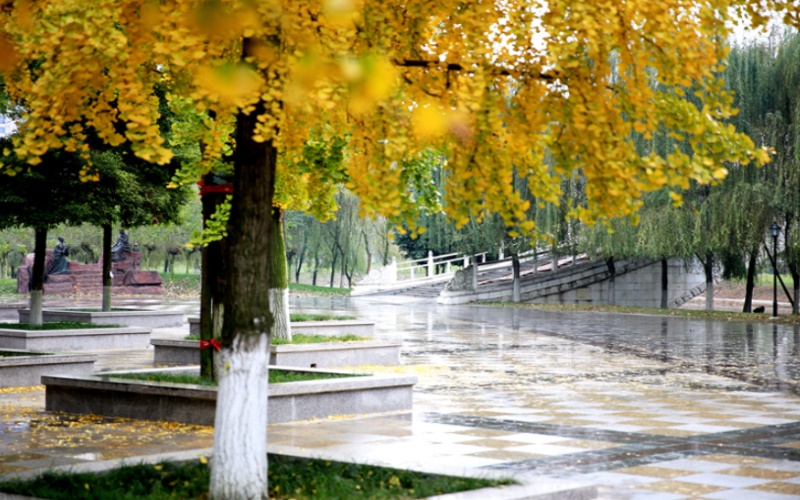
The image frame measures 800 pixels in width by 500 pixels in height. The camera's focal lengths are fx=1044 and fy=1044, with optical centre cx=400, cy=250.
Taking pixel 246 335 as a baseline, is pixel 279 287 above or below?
above

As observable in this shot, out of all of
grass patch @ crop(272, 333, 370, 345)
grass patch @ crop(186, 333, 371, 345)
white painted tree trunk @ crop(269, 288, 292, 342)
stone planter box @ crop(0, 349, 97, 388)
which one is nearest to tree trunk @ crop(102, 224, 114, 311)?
grass patch @ crop(186, 333, 371, 345)

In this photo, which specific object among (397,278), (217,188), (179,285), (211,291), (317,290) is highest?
(217,188)

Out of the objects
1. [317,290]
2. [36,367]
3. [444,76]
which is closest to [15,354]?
[36,367]

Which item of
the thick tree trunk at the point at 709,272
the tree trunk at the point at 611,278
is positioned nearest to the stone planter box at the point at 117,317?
the thick tree trunk at the point at 709,272

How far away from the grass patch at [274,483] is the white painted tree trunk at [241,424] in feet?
0.98

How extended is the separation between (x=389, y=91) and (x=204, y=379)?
6561 millimetres

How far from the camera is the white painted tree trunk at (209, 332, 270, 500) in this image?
6.59m

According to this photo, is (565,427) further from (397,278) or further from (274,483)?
(397,278)

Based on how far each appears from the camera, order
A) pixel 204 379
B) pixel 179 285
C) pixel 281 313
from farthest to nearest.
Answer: pixel 179 285 < pixel 281 313 < pixel 204 379

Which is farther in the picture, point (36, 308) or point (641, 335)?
point (641, 335)

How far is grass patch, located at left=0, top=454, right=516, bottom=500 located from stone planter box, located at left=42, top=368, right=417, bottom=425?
3.70 meters

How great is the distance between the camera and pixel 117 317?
2705 centimetres

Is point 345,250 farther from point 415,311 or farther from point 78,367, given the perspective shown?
point 78,367

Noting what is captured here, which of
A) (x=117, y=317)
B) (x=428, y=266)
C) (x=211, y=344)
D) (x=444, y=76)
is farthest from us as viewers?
(x=428, y=266)
